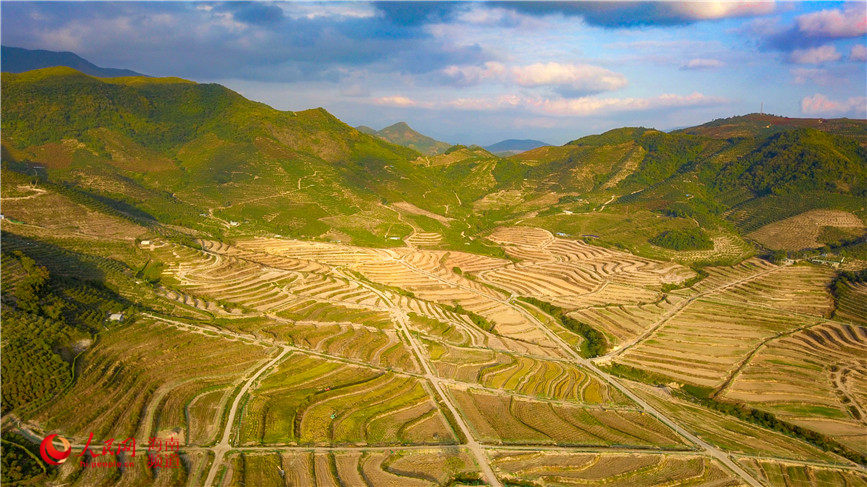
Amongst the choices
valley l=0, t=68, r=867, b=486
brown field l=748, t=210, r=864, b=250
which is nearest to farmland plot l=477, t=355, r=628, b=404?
valley l=0, t=68, r=867, b=486

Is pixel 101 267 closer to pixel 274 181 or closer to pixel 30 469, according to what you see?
pixel 30 469

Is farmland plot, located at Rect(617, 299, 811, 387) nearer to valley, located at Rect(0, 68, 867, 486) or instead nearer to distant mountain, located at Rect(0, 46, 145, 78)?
valley, located at Rect(0, 68, 867, 486)

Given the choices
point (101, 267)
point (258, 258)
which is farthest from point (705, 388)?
point (101, 267)

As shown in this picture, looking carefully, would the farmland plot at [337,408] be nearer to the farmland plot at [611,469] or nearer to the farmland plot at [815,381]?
the farmland plot at [611,469]

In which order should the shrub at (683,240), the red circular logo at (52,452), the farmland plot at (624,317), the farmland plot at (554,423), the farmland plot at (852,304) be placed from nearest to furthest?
the red circular logo at (52,452), the farmland plot at (554,423), the farmland plot at (624,317), the farmland plot at (852,304), the shrub at (683,240)

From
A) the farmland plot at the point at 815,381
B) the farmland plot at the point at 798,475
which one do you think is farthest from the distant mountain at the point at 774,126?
the farmland plot at the point at 798,475

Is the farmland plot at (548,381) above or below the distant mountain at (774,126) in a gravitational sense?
below
